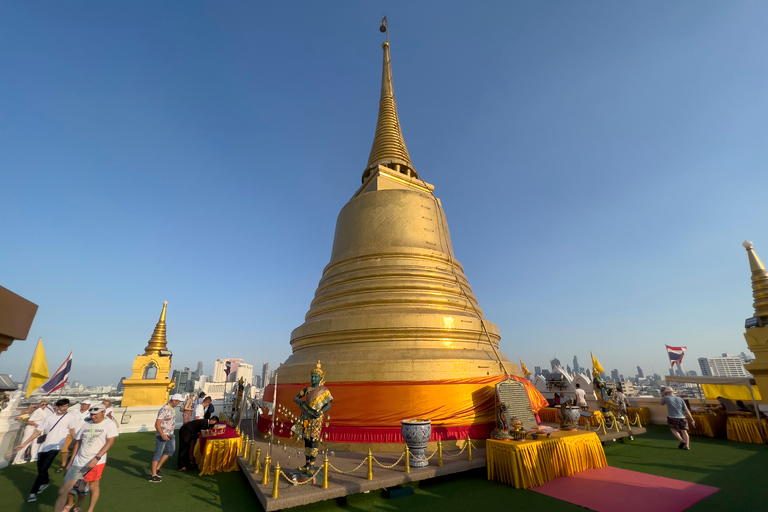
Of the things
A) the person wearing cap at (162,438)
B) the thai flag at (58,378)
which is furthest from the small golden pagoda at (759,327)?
the thai flag at (58,378)

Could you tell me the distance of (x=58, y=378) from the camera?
12828 millimetres

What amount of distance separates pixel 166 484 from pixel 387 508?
4632 millimetres

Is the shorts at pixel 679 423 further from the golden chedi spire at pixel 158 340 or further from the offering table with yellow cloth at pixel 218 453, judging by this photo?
the golden chedi spire at pixel 158 340

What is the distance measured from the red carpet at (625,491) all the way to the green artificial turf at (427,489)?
0.25 meters

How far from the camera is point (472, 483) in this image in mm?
6645

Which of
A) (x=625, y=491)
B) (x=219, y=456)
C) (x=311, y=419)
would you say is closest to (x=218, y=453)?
(x=219, y=456)

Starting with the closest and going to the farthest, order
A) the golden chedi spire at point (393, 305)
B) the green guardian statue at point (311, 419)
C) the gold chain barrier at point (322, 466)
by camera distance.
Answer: the gold chain barrier at point (322, 466)
the green guardian statue at point (311, 419)
the golden chedi spire at point (393, 305)

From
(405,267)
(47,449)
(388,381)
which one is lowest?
(47,449)

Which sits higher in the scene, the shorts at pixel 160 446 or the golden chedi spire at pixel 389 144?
the golden chedi spire at pixel 389 144

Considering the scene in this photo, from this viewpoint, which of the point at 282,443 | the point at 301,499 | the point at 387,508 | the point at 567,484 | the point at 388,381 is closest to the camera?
the point at 301,499

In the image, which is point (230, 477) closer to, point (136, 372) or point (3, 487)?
point (3, 487)

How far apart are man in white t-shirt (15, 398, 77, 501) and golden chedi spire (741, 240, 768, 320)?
23.4m

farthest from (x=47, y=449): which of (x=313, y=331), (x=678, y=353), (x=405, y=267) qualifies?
(x=678, y=353)

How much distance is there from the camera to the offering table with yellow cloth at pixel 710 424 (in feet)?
36.4
